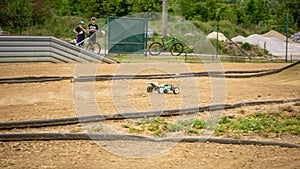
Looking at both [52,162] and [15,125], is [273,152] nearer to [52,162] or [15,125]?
[52,162]

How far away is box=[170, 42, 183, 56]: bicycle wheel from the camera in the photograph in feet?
63.8

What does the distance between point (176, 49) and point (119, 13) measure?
1874 centimetres

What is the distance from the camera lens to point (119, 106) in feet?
24.3

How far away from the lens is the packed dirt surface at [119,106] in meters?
4.63

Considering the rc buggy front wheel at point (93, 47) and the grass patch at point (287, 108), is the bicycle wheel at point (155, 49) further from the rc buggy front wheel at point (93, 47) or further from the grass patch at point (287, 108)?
the grass patch at point (287, 108)

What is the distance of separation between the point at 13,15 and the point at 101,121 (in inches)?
1000

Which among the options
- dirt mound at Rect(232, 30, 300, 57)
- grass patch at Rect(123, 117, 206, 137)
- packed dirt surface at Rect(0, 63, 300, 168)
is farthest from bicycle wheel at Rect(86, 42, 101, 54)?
dirt mound at Rect(232, 30, 300, 57)

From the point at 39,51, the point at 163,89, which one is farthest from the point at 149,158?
the point at 39,51

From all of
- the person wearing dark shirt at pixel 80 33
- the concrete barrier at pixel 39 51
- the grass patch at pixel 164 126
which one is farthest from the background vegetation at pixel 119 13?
the grass patch at pixel 164 126

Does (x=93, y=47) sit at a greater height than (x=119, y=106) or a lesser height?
greater

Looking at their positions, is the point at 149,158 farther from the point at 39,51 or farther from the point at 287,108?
the point at 39,51

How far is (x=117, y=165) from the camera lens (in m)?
4.47

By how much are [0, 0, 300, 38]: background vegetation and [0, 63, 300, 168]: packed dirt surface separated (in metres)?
14.3

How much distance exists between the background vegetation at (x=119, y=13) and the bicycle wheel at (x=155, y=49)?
7195mm
